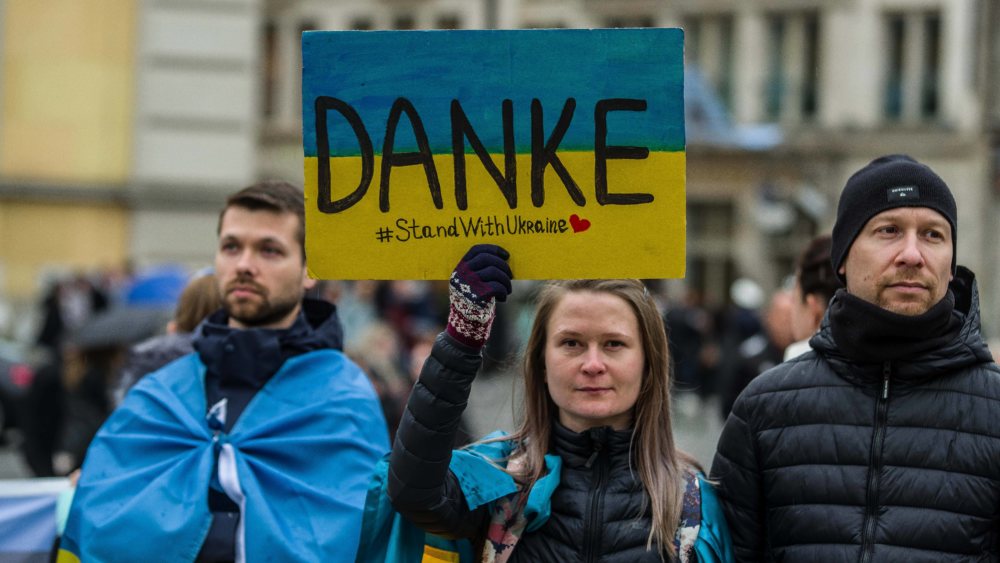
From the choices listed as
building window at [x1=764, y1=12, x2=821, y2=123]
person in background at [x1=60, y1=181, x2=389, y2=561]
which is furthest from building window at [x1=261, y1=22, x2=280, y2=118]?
person in background at [x1=60, y1=181, x2=389, y2=561]

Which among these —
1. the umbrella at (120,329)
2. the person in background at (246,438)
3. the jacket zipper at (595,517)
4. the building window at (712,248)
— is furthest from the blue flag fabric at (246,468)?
the building window at (712,248)

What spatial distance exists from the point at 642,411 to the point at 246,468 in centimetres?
122

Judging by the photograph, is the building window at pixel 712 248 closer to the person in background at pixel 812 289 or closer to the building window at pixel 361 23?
the building window at pixel 361 23

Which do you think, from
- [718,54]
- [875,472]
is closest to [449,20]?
[718,54]

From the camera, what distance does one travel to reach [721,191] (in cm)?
3516

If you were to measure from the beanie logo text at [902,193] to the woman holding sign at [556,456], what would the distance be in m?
0.67

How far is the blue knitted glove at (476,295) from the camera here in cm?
327

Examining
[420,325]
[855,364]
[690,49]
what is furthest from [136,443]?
[690,49]

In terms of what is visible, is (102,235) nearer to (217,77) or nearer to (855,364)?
(217,77)

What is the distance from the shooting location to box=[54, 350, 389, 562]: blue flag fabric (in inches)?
160

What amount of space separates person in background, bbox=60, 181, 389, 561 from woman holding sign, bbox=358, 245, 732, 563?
0.55m

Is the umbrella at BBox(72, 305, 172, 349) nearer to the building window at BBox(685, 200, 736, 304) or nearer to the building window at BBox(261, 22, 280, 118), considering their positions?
the building window at BBox(685, 200, 736, 304)

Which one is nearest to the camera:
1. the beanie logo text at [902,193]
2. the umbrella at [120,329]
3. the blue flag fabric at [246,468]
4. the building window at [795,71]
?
the beanie logo text at [902,193]

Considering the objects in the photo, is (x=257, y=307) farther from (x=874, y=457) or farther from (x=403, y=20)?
→ (x=403, y=20)
